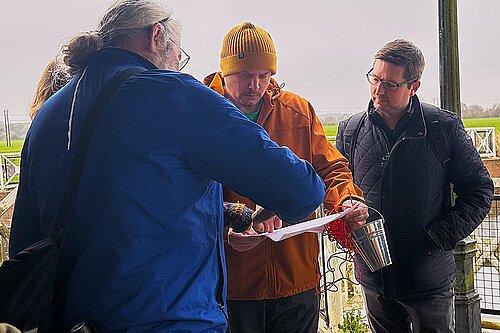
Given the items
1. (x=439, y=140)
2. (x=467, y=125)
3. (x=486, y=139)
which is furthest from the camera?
(x=486, y=139)

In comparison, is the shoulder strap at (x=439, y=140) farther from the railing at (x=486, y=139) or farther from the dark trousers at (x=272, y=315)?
the railing at (x=486, y=139)

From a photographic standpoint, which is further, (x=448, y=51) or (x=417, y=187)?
(x=448, y=51)

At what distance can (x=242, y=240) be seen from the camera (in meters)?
1.62

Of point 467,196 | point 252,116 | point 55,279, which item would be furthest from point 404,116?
point 55,279

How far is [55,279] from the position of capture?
1.05 metres

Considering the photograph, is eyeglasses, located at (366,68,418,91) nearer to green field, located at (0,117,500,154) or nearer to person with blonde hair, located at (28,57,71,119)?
green field, located at (0,117,500,154)

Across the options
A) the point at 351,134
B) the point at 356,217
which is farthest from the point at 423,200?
the point at 356,217

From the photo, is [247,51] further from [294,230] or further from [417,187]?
[417,187]

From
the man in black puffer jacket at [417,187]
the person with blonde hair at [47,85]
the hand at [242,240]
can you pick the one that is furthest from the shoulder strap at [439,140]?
the person with blonde hair at [47,85]

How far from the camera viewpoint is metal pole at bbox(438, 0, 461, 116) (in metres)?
2.53

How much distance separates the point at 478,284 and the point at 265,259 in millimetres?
2277

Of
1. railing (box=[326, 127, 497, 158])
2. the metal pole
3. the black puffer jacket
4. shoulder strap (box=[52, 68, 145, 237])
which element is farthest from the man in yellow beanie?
railing (box=[326, 127, 497, 158])

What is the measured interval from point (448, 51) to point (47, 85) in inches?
67.5

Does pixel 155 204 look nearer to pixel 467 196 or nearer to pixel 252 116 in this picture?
pixel 252 116
